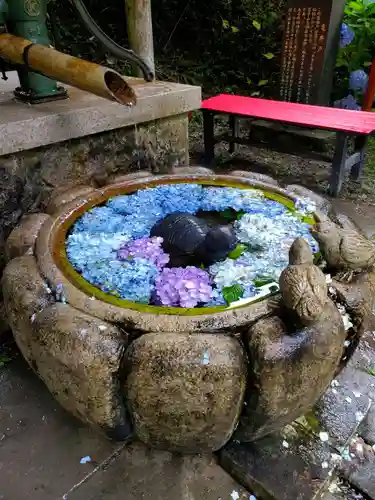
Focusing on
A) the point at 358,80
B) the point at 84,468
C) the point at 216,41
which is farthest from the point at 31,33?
the point at 216,41

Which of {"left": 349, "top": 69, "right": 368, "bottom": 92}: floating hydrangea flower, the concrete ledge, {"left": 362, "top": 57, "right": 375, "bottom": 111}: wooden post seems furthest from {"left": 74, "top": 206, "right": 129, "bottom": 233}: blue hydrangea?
{"left": 349, "top": 69, "right": 368, "bottom": 92}: floating hydrangea flower

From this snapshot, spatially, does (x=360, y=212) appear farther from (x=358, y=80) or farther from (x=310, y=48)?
(x=358, y=80)

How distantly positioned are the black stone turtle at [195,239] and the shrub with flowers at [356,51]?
5.94 metres

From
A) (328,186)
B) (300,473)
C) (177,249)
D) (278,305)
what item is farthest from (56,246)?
(328,186)

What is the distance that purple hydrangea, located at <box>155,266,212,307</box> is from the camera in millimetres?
1492

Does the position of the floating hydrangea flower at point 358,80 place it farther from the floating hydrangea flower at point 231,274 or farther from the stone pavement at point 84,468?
the stone pavement at point 84,468

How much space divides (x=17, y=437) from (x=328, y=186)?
4159 mm

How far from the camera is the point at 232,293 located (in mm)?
1508

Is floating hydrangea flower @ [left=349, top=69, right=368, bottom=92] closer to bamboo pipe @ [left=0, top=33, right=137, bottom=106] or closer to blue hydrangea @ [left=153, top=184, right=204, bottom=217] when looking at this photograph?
blue hydrangea @ [left=153, top=184, right=204, bottom=217]

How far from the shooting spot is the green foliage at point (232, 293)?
1.48 m

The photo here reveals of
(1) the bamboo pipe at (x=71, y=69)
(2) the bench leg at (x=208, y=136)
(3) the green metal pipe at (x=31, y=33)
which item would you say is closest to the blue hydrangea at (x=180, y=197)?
(1) the bamboo pipe at (x=71, y=69)

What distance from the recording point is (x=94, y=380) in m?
1.37

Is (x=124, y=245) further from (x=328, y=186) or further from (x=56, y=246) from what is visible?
(x=328, y=186)

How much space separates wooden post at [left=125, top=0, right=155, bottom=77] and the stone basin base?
3.54m
